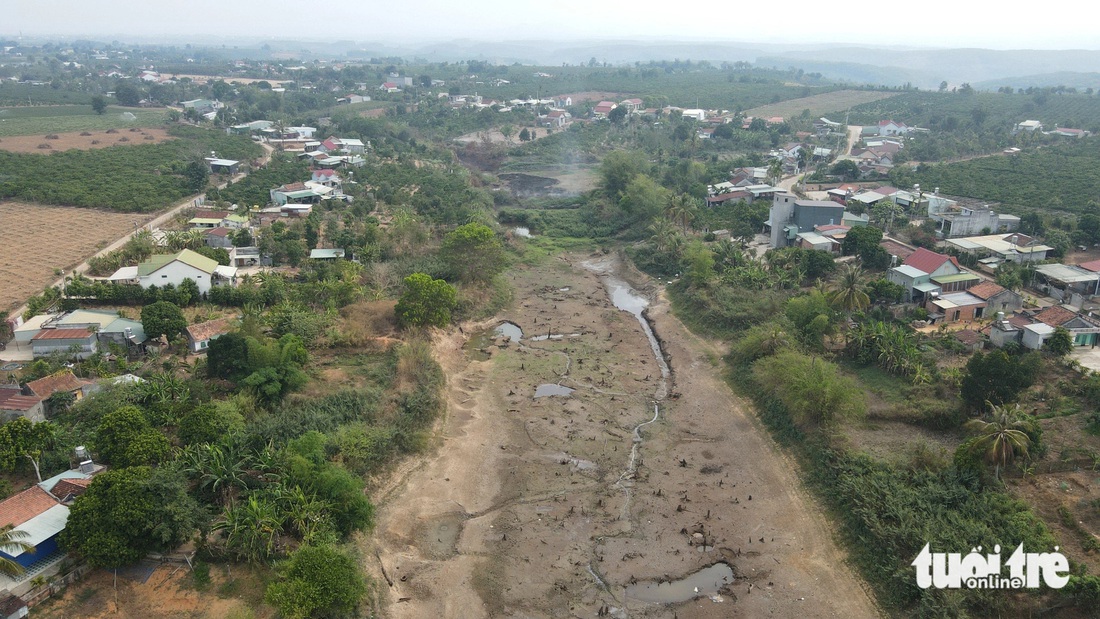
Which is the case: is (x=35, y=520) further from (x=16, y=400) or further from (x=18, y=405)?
(x=16, y=400)

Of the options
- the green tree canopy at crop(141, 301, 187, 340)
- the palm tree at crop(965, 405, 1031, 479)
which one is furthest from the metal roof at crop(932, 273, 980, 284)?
the green tree canopy at crop(141, 301, 187, 340)

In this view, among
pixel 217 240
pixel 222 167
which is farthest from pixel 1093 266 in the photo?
pixel 222 167

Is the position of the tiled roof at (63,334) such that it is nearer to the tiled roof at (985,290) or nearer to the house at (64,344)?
the house at (64,344)

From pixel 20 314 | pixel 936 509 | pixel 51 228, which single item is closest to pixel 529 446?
pixel 936 509

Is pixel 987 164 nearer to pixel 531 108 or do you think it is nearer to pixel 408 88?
pixel 531 108

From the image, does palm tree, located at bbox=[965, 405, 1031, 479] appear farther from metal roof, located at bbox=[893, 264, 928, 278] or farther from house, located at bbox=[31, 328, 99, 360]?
house, located at bbox=[31, 328, 99, 360]
